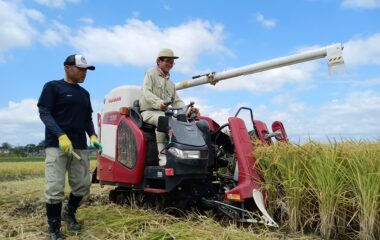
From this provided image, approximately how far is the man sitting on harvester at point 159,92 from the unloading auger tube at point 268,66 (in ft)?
4.64

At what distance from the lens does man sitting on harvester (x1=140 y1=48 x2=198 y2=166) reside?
5707 millimetres

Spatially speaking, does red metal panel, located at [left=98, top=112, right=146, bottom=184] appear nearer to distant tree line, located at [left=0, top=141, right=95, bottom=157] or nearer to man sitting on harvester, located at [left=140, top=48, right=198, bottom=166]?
man sitting on harvester, located at [left=140, top=48, right=198, bottom=166]

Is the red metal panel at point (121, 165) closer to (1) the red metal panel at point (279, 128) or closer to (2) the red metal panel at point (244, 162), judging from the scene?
(2) the red metal panel at point (244, 162)

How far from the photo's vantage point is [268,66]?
6.78 metres

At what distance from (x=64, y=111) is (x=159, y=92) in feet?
5.50

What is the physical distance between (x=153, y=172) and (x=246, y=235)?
6.12 feet

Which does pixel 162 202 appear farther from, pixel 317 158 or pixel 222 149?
pixel 317 158

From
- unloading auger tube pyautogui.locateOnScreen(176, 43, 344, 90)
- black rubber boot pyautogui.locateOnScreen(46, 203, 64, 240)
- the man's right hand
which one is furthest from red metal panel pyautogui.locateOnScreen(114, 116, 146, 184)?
unloading auger tube pyautogui.locateOnScreen(176, 43, 344, 90)

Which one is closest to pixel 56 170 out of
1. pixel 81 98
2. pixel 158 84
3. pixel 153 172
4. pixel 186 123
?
pixel 81 98

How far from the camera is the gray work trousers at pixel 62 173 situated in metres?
4.63

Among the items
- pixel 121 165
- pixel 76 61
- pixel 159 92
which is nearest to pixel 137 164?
pixel 121 165

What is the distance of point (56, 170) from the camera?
468cm

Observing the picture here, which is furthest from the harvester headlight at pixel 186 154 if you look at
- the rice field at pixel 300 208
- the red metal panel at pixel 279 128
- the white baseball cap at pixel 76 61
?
the red metal panel at pixel 279 128

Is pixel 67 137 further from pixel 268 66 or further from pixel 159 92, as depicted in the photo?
pixel 268 66
